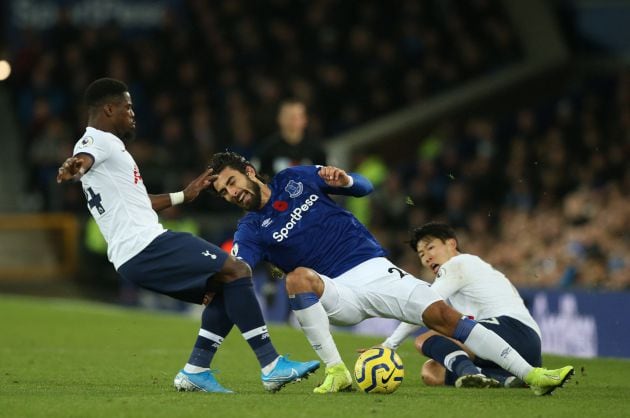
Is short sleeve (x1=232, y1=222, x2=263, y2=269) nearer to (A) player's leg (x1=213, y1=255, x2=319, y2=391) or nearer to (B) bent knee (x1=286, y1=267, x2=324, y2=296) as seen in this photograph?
(B) bent knee (x1=286, y1=267, x2=324, y2=296)

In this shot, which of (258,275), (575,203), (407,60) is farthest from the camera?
(407,60)

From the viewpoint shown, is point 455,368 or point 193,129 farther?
point 193,129

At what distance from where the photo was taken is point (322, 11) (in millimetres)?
23734

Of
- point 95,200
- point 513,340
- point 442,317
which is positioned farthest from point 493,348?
point 95,200

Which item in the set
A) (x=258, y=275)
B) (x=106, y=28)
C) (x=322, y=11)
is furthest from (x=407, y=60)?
(x=258, y=275)

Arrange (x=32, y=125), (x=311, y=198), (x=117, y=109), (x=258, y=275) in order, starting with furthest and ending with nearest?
(x=32, y=125)
(x=258, y=275)
(x=311, y=198)
(x=117, y=109)

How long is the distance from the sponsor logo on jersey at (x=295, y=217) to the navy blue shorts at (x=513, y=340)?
4.39 feet

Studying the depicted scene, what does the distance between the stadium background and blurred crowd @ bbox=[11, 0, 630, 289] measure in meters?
0.04

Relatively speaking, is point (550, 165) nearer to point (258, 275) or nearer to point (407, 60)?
point (258, 275)

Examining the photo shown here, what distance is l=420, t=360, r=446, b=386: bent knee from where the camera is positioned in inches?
325

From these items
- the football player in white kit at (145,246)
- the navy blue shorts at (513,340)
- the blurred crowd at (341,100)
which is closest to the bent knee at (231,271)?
the football player in white kit at (145,246)

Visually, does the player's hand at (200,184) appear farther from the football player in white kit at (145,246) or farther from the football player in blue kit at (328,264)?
the football player in white kit at (145,246)

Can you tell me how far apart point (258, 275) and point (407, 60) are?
7.11 m

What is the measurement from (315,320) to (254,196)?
2.84 ft
